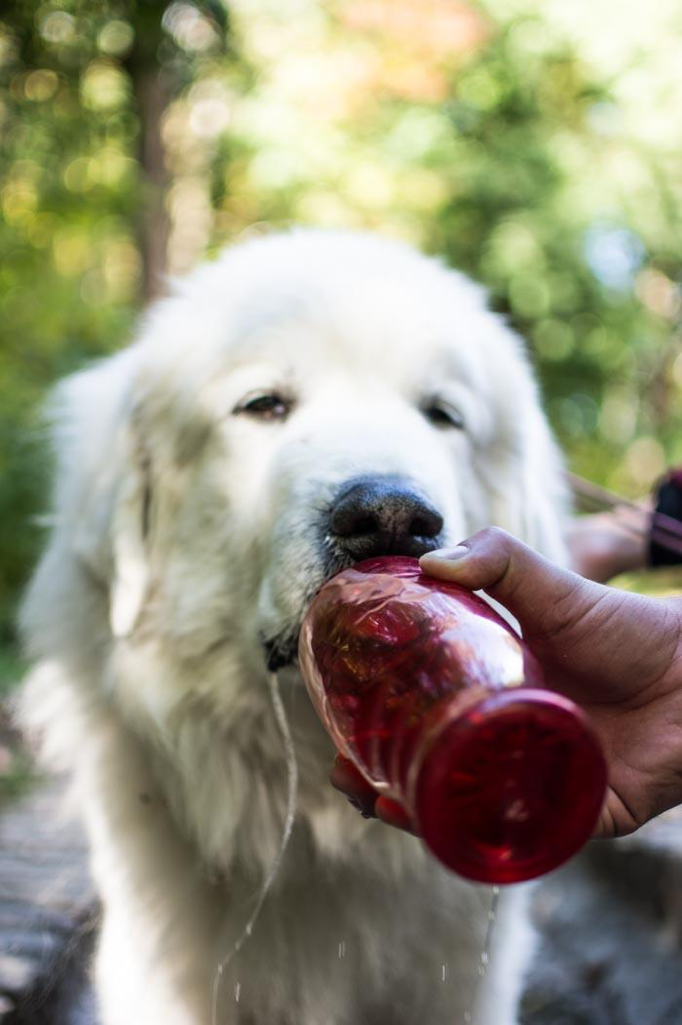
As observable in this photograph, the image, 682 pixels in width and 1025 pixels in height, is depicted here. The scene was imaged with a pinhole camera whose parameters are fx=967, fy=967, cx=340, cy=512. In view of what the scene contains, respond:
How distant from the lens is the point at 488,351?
235cm

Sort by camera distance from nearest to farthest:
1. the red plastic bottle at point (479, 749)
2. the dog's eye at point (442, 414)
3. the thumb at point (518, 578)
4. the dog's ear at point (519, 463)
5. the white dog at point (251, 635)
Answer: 1. the red plastic bottle at point (479, 749)
2. the thumb at point (518, 578)
3. the white dog at point (251, 635)
4. the dog's eye at point (442, 414)
5. the dog's ear at point (519, 463)

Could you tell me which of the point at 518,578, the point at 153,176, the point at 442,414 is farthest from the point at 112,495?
the point at 153,176

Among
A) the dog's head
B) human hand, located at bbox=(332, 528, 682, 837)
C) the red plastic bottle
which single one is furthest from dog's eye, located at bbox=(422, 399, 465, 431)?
the red plastic bottle

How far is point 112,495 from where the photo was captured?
227 centimetres

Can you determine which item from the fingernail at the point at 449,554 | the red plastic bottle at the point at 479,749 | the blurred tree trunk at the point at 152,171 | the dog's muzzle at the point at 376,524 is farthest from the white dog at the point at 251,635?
the blurred tree trunk at the point at 152,171

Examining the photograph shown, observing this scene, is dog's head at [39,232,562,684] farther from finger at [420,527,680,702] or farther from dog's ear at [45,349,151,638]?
finger at [420,527,680,702]

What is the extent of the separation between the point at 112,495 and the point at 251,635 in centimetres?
55

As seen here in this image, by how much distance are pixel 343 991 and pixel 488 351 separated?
1.46 metres

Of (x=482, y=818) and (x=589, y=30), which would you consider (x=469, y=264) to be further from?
(x=482, y=818)

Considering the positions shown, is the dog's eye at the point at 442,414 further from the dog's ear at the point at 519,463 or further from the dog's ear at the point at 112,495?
the dog's ear at the point at 112,495

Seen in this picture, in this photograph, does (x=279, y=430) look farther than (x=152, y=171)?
No

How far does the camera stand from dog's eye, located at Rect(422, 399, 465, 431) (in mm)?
2125

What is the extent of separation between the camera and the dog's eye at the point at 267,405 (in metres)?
2.06

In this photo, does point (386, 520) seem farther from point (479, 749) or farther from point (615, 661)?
point (479, 749)
